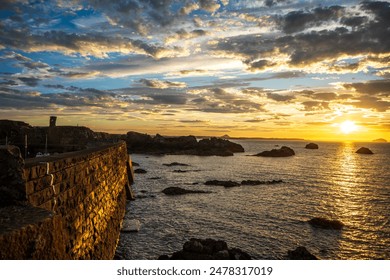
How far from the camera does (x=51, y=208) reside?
6984 millimetres

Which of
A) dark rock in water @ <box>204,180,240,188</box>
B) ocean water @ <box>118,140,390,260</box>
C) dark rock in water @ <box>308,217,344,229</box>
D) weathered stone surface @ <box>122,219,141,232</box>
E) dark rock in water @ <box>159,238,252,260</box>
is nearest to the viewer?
dark rock in water @ <box>159,238,252,260</box>

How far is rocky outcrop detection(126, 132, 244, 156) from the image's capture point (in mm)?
103475

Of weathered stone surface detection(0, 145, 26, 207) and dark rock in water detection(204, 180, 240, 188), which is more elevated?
weathered stone surface detection(0, 145, 26, 207)

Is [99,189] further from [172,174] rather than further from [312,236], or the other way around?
[172,174]

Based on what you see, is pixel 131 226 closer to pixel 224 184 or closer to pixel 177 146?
pixel 224 184

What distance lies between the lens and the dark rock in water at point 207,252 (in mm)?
15409

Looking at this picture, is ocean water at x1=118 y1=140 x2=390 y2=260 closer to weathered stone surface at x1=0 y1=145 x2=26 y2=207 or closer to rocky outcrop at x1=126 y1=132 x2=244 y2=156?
weathered stone surface at x1=0 y1=145 x2=26 y2=207

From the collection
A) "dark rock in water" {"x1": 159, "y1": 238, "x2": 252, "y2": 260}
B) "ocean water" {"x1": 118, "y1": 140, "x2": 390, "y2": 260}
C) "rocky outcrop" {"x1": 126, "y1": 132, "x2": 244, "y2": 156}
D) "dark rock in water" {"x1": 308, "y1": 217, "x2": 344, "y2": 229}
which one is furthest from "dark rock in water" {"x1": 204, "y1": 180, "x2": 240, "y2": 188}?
"rocky outcrop" {"x1": 126, "y1": 132, "x2": 244, "y2": 156}

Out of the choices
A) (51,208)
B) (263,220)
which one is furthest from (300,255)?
(51,208)

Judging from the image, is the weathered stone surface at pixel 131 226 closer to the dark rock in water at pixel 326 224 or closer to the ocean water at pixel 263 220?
the ocean water at pixel 263 220

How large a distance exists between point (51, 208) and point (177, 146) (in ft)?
341
